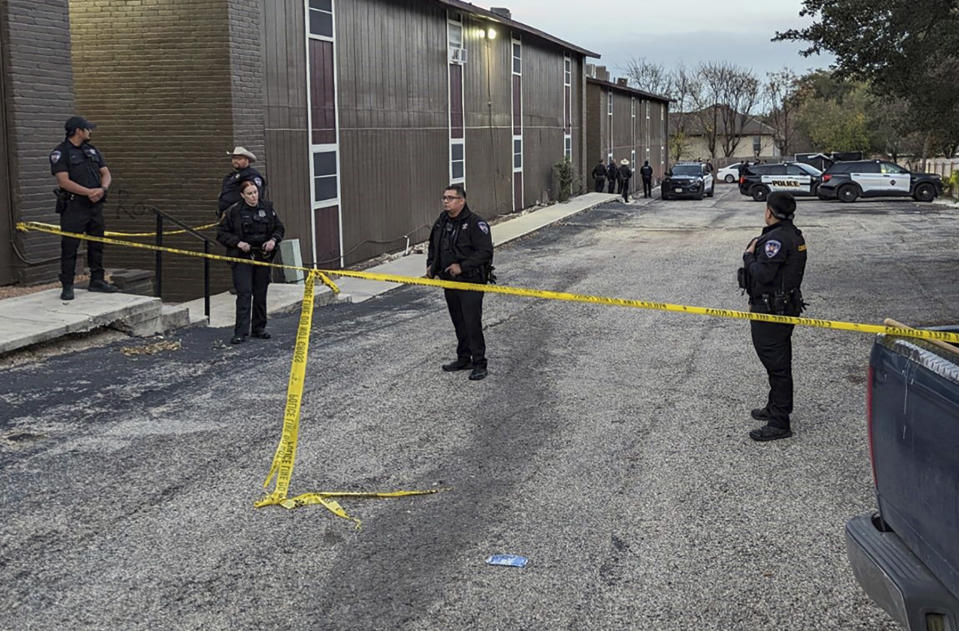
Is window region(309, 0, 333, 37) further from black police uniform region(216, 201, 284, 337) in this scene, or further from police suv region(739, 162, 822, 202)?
police suv region(739, 162, 822, 202)

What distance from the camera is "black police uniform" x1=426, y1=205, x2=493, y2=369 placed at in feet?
31.0

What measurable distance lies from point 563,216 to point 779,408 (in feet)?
81.2

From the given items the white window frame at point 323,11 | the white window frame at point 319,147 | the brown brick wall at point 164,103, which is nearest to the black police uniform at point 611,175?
the white window frame at point 319,147

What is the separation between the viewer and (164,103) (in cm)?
1548

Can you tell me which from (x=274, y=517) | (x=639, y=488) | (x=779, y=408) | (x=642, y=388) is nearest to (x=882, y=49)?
(x=642, y=388)

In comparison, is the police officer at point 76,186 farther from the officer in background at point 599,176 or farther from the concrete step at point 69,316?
the officer in background at point 599,176

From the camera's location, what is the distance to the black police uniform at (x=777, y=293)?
7375mm

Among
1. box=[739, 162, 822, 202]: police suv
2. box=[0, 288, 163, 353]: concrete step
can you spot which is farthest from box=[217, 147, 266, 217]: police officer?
box=[739, 162, 822, 202]: police suv

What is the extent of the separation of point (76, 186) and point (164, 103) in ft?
→ 17.0

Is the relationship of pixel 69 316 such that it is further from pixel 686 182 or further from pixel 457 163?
pixel 686 182

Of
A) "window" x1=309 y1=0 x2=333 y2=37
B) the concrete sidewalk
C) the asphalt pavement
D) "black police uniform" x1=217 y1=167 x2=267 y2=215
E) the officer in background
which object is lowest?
the asphalt pavement

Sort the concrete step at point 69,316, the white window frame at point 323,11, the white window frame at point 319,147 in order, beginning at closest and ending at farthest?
the concrete step at point 69,316
the white window frame at point 323,11
the white window frame at point 319,147

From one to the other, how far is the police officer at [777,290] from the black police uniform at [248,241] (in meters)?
5.31

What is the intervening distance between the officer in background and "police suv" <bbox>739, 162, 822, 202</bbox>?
6.10 m
